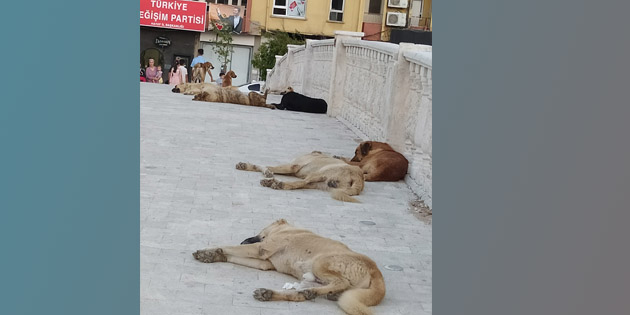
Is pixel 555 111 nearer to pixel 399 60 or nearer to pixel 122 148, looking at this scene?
pixel 122 148

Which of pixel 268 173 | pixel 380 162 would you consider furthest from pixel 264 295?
pixel 380 162

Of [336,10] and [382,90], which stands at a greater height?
[382,90]

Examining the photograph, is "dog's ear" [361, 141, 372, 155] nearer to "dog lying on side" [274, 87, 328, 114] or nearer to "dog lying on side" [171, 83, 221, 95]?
"dog lying on side" [274, 87, 328, 114]

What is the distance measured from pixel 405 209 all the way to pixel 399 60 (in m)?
2.72

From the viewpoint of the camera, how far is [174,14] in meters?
37.6

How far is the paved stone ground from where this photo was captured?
4.86 m

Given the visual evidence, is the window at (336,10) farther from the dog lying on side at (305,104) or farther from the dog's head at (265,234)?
the dog's head at (265,234)

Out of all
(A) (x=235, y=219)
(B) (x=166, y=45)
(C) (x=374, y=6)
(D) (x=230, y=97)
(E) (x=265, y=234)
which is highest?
(C) (x=374, y=6)

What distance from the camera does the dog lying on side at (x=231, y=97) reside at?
16609mm

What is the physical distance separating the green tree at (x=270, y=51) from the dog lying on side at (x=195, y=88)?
58.6 ft

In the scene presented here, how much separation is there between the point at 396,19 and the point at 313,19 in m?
4.07

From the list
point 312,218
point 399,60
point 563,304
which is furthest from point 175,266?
point 399,60

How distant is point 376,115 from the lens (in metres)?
11.7

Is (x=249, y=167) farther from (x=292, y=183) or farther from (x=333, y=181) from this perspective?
(x=333, y=181)
